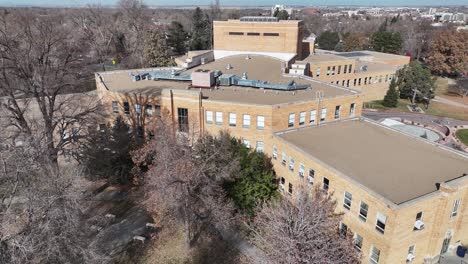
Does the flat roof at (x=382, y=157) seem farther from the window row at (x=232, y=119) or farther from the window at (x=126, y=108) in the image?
the window at (x=126, y=108)

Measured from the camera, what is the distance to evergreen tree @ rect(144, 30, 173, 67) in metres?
78.1

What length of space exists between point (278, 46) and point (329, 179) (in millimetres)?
34539

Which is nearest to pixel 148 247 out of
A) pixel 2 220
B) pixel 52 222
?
pixel 52 222

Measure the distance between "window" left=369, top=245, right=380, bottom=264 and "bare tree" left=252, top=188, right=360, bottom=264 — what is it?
909 millimetres

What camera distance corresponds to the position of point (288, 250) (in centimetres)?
2130

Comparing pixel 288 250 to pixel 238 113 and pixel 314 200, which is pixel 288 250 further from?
pixel 238 113

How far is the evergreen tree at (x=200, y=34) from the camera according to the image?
108 m

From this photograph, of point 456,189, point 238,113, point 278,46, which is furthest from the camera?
point 278,46

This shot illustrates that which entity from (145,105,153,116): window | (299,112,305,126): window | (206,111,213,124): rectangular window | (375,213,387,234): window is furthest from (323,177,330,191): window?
(145,105,153,116): window

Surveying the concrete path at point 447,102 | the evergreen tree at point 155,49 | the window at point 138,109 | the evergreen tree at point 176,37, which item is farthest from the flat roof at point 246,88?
the evergreen tree at point 176,37

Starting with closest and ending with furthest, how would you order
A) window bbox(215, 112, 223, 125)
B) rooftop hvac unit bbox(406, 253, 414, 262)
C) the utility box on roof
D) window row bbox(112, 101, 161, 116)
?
rooftop hvac unit bbox(406, 253, 414, 262)
window bbox(215, 112, 223, 125)
window row bbox(112, 101, 161, 116)
the utility box on roof

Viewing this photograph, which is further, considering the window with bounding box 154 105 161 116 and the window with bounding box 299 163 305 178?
the window with bounding box 154 105 161 116

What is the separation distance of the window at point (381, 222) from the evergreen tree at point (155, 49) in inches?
2560

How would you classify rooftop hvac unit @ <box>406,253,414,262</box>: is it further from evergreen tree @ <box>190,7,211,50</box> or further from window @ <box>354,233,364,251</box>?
evergreen tree @ <box>190,7,211,50</box>
